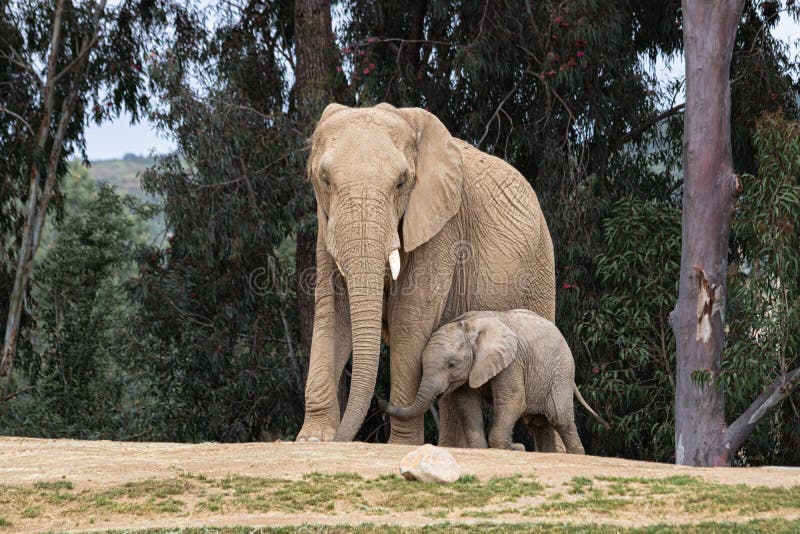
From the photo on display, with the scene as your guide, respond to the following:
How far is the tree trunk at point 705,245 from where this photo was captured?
15531mm

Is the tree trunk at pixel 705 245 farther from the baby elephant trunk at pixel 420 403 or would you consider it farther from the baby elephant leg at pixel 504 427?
the baby elephant trunk at pixel 420 403

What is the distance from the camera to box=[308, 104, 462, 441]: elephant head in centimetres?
1032

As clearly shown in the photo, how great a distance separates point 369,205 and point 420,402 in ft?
5.54

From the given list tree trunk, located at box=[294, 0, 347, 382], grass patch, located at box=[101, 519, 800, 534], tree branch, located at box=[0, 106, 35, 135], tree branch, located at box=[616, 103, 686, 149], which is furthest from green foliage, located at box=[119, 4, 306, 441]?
grass patch, located at box=[101, 519, 800, 534]

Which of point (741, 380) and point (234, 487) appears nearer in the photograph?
point (234, 487)

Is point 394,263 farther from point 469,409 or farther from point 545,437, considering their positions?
point 545,437

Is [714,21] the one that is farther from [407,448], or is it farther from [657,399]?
[407,448]

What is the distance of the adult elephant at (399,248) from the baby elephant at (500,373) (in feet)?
0.97

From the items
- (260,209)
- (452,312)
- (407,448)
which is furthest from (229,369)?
(407,448)

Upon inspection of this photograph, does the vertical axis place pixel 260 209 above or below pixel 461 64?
below

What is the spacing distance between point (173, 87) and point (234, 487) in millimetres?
9869

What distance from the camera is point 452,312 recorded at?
11.8 m

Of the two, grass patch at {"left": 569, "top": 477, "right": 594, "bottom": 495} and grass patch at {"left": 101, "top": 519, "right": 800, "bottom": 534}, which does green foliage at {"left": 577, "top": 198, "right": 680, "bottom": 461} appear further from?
grass patch at {"left": 101, "top": 519, "right": 800, "bottom": 534}

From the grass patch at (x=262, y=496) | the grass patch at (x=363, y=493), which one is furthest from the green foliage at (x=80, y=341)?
the grass patch at (x=363, y=493)
